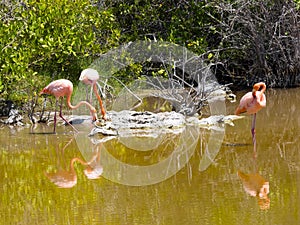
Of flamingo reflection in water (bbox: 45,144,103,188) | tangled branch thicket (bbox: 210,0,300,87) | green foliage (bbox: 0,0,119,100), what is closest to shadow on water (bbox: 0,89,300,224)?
flamingo reflection in water (bbox: 45,144,103,188)

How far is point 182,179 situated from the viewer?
6426 mm

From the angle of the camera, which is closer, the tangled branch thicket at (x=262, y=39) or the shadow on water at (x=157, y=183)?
the shadow on water at (x=157, y=183)

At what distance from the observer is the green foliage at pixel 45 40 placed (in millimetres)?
9711

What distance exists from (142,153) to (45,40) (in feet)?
10.2

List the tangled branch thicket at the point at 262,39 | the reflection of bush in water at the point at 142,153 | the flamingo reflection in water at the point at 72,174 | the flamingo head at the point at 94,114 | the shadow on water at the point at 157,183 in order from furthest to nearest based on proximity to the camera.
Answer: the tangled branch thicket at the point at 262,39 < the flamingo head at the point at 94,114 < the reflection of bush in water at the point at 142,153 < the flamingo reflection in water at the point at 72,174 < the shadow on water at the point at 157,183

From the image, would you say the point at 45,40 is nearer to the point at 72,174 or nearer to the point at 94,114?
the point at 94,114

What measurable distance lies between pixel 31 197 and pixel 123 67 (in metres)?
5.66

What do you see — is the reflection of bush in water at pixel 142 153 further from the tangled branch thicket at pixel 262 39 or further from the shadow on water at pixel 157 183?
the tangled branch thicket at pixel 262 39

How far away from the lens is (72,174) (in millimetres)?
6852

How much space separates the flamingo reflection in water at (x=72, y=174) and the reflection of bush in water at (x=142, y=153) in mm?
363

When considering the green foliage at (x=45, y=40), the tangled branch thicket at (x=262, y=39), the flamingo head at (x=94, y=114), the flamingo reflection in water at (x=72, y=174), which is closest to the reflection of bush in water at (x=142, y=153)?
the flamingo reflection in water at (x=72, y=174)

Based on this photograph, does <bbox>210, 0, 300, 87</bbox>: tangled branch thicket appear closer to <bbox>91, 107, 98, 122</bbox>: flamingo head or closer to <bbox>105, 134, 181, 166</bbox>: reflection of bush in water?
<bbox>91, 107, 98, 122</bbox>: flamingo head

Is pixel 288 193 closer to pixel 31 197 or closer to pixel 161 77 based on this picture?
pixel 31 197

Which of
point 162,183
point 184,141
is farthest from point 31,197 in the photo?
point 184,141
